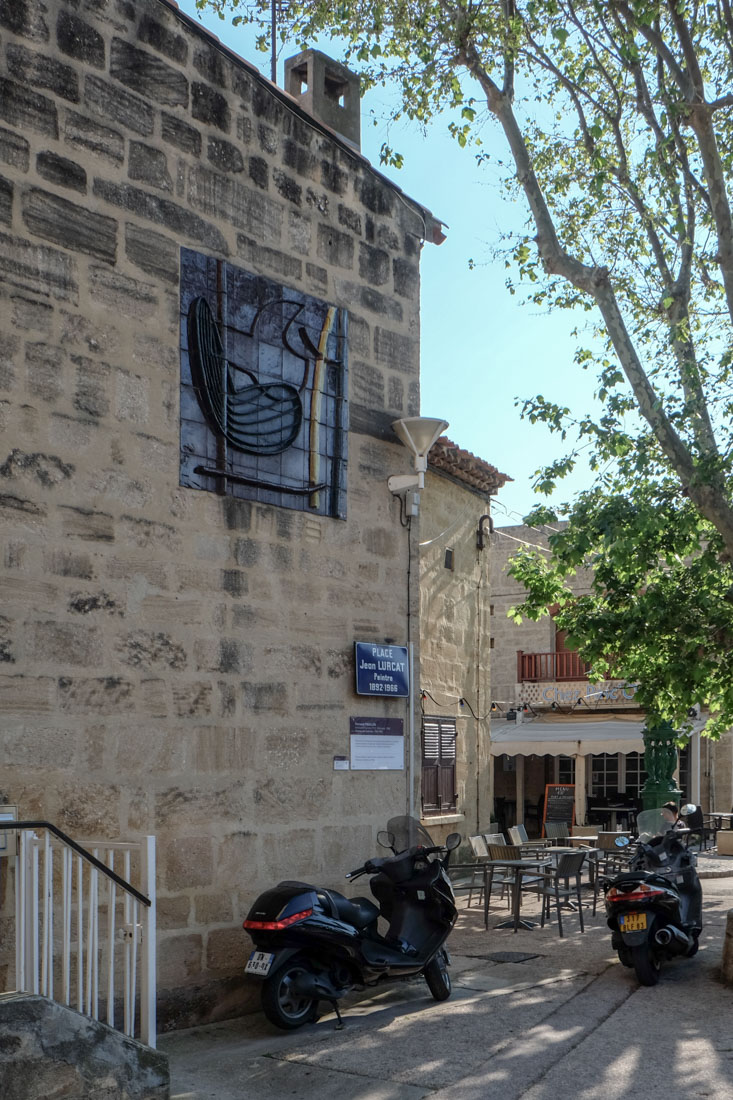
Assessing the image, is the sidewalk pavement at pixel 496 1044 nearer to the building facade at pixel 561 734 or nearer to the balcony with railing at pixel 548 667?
the building facade at pixel 561 734

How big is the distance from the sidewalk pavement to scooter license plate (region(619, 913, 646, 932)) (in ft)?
1.24

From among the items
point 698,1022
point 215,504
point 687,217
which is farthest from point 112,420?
point 687,217

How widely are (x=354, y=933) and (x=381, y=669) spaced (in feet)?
6.41

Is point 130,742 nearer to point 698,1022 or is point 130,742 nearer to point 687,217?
point 698,1022

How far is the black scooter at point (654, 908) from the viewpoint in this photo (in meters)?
7.51

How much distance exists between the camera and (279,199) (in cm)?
742

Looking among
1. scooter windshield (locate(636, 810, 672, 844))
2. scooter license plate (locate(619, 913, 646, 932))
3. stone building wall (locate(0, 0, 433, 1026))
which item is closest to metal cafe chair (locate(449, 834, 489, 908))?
scooter windshield (locate(636, 810, 672, 844))

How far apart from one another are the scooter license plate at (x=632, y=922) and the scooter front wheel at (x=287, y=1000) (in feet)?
7.92

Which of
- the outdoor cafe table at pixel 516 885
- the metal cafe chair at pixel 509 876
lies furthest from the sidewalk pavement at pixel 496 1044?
Result: the metal cafe chair at pixel 509 876

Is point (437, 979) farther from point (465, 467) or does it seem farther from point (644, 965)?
point (465, 467)

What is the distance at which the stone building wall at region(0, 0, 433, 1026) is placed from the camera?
5.86 meters

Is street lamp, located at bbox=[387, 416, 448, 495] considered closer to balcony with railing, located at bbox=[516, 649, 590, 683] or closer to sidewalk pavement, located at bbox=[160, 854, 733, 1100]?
sidewalk pavement, located at bbox=[160, 854, 733, 1100]

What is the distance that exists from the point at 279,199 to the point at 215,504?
2.19 meters

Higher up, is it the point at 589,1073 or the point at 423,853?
the point at 423,853
